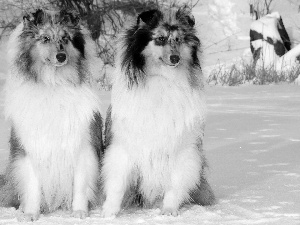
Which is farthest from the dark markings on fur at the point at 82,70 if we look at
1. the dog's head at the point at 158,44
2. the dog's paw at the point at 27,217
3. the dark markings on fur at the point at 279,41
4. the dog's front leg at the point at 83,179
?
the dark markings on fur at the point at 279,41

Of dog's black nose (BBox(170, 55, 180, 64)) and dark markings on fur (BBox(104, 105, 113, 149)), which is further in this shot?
dark markings on fur (BBox(104, 105, 113, 149))

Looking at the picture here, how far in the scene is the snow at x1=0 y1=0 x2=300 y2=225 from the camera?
4168mm

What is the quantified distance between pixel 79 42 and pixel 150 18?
445mm

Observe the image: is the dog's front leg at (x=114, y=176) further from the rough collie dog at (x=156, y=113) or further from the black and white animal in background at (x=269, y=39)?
the black and white animal in background at (x=269, y=39)

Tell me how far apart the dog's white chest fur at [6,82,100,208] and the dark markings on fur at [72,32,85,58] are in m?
0.22

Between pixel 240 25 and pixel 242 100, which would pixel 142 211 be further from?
pixel 240 25

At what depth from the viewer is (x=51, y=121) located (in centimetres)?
418

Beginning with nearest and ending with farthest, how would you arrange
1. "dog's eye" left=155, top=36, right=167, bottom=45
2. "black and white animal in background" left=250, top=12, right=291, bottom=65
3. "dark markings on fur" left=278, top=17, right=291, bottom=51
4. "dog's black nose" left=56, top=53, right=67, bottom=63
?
"dog's black nose" left=56, top=53, right=67, bottom=63 < "dog's eye" left=155, top=36, right=167, bottom=45 < "black and white animal in background" left=250, top=12, right=291, bottom=65 < "dark markings on fur" left=278, top=17, right=291, bottom=51

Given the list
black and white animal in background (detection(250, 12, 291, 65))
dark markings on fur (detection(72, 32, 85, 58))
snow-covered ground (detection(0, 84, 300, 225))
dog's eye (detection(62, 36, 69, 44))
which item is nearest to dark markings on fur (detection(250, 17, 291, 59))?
black and white animal in background (detection(250, 12, 291, 65))

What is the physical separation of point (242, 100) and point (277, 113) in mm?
1115

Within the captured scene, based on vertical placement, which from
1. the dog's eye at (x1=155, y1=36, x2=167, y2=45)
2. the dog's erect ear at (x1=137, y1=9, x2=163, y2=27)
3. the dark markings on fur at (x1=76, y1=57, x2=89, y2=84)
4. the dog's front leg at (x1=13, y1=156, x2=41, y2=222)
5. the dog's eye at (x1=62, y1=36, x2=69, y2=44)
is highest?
the dog's erect ear at (x1=137, y1=9, x2=163, y2=27)

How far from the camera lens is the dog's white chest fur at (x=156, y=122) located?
417 centimetres

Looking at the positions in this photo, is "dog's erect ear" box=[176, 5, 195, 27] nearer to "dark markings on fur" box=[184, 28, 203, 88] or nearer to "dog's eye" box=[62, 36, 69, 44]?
"dark markings on fur" box=[184, 28, 203, 88]

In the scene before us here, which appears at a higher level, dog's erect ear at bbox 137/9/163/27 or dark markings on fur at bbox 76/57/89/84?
dog's erect ear at bbox 137/9/163/27
